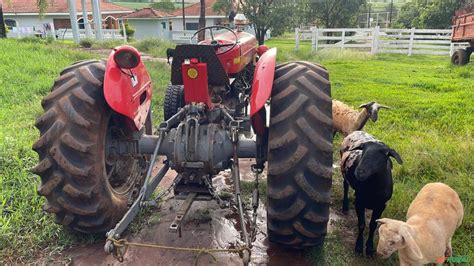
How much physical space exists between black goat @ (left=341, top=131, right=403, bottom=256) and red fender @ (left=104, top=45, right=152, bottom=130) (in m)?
1.78

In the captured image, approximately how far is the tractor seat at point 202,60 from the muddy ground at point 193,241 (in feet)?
3.91

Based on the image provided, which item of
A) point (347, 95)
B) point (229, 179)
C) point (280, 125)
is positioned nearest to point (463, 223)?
point (280, 125)

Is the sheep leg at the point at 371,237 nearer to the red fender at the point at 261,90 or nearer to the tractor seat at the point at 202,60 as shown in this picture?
the red fender at the point at 261,90

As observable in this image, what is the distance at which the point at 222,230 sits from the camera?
3465 millimetres

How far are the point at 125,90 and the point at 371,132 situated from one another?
3846mm

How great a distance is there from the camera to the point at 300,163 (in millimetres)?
2725

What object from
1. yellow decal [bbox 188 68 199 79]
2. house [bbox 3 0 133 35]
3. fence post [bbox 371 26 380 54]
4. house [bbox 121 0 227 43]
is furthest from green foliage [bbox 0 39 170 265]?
house [bbox 121 0 227 43]

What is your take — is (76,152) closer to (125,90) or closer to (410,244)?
(125,90)

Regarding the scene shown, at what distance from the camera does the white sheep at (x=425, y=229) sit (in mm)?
2760

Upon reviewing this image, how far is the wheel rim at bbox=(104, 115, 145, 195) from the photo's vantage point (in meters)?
3.37

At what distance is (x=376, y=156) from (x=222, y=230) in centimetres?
139

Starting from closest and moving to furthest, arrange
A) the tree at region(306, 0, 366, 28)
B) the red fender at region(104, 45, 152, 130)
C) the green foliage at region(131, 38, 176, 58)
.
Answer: the red fender at region(104, 45, 152, 130) < the green foliage at region(131, 38, 176, 58) < the tree at region(306, 0, 366, 28)

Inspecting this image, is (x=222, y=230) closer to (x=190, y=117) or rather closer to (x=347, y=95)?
(x=190, y=117)

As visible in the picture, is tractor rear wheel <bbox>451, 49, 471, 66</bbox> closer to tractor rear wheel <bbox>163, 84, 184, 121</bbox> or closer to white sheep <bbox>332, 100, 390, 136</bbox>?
white sheep <bbox>332, 100, 390, 136</bbox>
